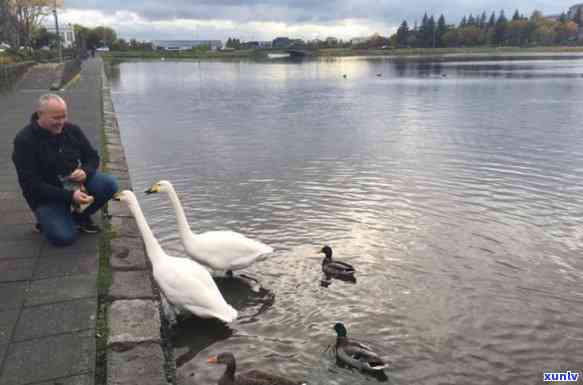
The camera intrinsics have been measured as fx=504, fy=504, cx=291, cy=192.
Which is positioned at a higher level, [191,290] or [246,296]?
[191,290]

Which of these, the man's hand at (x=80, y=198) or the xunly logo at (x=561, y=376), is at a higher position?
the man's hand at (x=80, y=198)

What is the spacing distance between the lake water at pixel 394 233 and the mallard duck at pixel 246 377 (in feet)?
0.81

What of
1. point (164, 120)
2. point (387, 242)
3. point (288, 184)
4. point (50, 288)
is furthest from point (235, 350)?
point (164, 120)

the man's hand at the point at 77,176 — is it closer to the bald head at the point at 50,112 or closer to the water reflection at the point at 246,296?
the bald head at the point at 50,112

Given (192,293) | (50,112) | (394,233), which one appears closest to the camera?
(192,293)

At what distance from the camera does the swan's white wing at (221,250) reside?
7457 millimetres

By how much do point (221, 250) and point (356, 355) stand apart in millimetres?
2671

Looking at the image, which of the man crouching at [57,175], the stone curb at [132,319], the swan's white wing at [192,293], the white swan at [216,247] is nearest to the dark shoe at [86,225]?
the man crouching at [57,175]

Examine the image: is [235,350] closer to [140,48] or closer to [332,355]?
[332,355]

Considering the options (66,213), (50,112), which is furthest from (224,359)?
(50,112)

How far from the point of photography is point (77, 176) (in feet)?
22.9

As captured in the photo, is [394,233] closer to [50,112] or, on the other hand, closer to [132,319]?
[132,319]

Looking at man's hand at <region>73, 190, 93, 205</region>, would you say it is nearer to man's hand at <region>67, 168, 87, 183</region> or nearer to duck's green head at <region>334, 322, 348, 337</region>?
man's hand at <region>67, 168, 87, 183</region>

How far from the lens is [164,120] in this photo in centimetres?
2405
